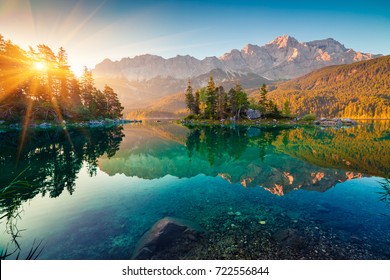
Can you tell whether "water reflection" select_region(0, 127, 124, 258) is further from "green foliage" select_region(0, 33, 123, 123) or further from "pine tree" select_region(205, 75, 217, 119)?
"pine tree" select_region(205, 75, 217, 119)

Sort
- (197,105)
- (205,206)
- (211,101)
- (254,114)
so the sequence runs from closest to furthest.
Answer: (205,206) < (211,101) < (254,114) < (197,105)

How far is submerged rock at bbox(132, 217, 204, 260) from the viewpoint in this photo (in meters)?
7.22

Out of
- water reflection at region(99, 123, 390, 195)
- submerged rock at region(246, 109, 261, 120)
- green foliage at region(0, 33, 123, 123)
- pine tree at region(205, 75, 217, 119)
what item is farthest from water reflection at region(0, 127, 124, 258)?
submerged rock at region(246, 109, 261, 120)

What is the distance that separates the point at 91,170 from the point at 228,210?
51.9 ft

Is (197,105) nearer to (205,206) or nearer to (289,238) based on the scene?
(205,206)

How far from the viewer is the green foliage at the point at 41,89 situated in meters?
57.3

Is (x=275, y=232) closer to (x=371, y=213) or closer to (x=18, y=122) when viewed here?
(x=371, y=213)

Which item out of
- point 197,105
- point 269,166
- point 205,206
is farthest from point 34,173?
point 197,105

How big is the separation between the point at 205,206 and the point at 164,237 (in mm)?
4525

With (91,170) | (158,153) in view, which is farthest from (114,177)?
(158,153)

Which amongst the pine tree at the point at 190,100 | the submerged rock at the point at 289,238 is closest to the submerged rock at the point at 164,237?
the submerged rock at the point at 289,238

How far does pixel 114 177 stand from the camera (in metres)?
17.9

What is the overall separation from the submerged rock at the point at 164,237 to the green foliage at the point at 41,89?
251ft

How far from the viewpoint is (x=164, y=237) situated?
7.91 metres
